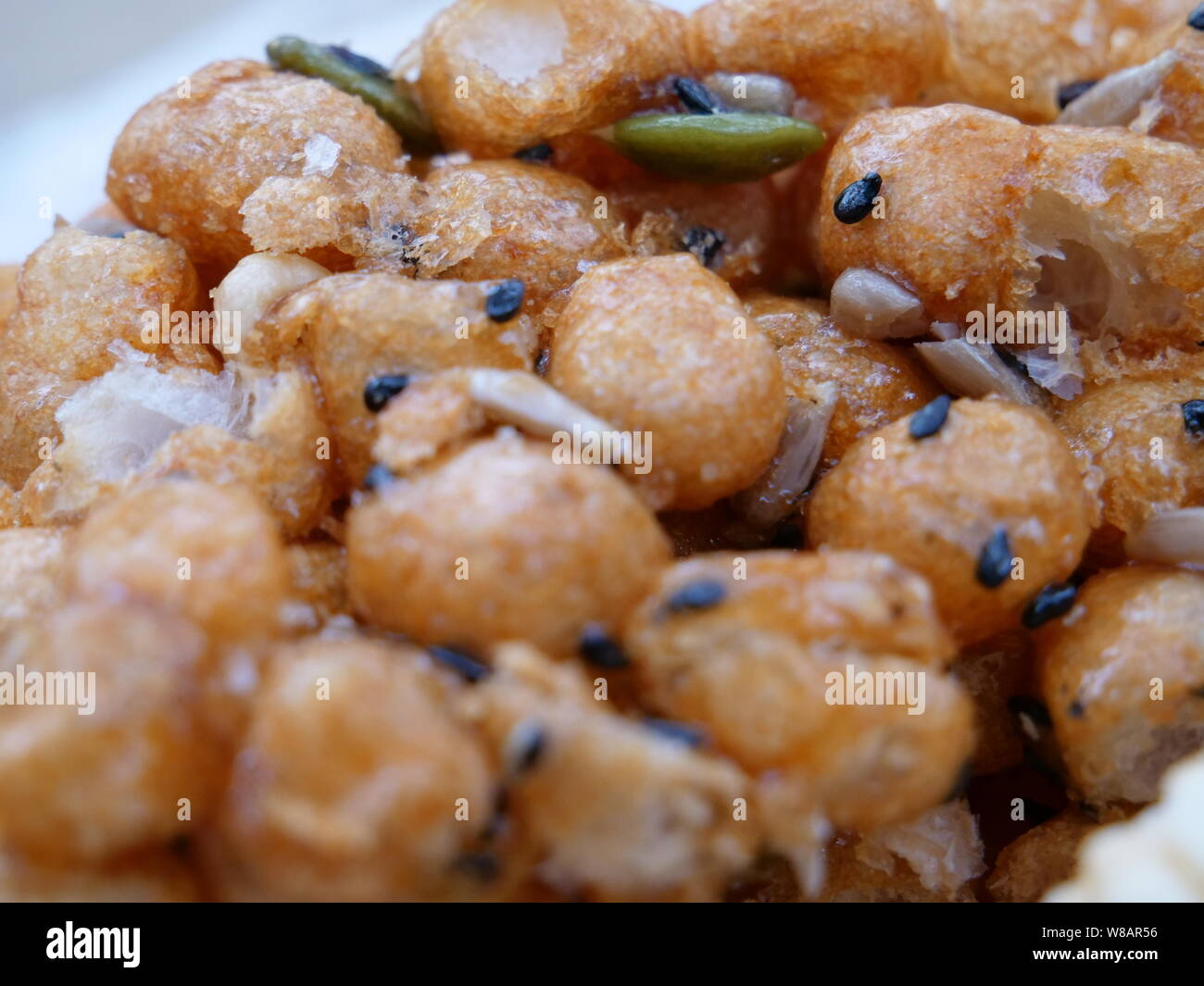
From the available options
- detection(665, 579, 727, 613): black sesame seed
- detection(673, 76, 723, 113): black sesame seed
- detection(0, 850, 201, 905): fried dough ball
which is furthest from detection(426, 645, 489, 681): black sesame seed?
detection(673, 76, 723, 113): black sesame seed

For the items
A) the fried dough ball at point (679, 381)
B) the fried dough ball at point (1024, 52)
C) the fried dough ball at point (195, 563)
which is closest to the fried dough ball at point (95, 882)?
the fried dough ball at point (195, 563)

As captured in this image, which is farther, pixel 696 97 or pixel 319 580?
pixel 696 97

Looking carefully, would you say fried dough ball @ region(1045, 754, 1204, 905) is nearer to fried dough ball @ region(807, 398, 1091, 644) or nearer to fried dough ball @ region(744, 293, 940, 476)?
fried dough ball @ region(807, 398, 1091, 644)

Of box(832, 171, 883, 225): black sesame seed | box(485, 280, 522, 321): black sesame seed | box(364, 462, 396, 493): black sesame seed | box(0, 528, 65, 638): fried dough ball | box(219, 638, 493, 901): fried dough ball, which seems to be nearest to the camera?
box(219, 638, 493, 901): fried dough ball

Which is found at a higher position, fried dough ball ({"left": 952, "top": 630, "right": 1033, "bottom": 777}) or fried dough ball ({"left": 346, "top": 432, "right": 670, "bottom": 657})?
fried dough ball ({"left": 346, "top": 432, "right": 670, "bottom": 657})

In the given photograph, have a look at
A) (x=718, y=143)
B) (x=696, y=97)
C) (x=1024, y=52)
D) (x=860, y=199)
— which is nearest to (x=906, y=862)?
(x=860, y=199)

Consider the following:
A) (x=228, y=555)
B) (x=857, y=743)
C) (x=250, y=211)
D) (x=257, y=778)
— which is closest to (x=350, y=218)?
(x=250, y=211)

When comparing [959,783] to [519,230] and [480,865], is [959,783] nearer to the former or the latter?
[480,865]
